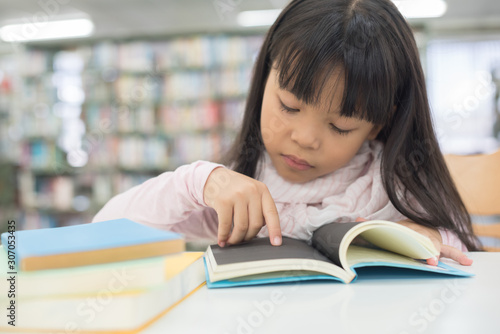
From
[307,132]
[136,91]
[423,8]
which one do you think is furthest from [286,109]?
[423,8]

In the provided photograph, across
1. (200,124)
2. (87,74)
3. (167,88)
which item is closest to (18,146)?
(87,74)

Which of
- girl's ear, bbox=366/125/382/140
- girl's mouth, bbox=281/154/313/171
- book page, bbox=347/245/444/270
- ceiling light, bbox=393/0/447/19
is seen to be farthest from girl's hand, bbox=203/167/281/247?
ceiling light, bbox=393/0/447/19

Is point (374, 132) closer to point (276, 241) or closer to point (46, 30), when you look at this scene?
point (276, 241)

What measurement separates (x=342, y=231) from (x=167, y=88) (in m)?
3.43

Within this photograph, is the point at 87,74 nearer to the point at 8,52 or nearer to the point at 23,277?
the point at 8,52

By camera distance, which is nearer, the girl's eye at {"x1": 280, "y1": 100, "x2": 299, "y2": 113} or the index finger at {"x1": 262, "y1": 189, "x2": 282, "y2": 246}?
the index finger at {"x1": 262, "y1": 189, "x2": 282, "y2": 246}

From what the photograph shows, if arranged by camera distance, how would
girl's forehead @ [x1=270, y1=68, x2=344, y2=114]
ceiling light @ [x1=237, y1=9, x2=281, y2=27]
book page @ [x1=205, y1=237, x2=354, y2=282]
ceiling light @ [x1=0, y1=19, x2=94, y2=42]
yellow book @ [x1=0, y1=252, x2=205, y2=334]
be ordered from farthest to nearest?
1. ceiling light @ [x1=237, y1=9, x2=281, y2=27]
2. ceiling light @ [x1=0, y1=19, x2=94, y2=42]
3. girl's forehead @ [x1=270, y1=68, x2=344, y2=114]
4. book page @ [x1=205, y1=237, x2=354, y2=282]
5. yellow book @ [x1=0, y1=252, x2=205, y2=334]

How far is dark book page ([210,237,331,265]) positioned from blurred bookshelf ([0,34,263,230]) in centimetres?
290

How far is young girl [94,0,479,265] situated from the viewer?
0.73m

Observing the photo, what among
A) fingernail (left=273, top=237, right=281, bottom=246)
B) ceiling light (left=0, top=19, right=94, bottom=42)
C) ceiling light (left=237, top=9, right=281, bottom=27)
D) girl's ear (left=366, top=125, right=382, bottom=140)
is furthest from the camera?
ceiling light (left=237, top=9, right=281, bottom=27)

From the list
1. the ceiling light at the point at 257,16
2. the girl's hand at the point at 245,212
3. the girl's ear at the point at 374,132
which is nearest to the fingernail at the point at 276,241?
the girl's hand at the point at 245,212

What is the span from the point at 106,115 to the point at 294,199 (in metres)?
3.30

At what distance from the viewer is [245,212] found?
60 centimetres

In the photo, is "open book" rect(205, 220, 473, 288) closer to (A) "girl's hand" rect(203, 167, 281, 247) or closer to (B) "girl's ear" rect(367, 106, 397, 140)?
(A) "girl's hand" rect(203, 167, 281, 247)
